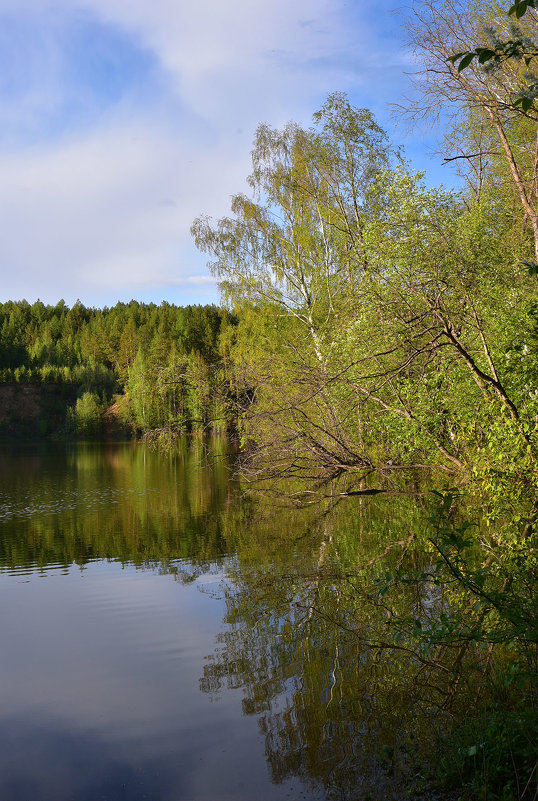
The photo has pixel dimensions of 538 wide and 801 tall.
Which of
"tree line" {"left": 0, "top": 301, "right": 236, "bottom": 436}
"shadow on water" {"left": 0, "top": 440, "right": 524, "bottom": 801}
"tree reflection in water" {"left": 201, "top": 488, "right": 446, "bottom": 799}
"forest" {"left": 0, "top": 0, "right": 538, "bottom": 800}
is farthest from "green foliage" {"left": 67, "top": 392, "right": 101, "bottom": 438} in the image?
"tree reflection in water" {"left": 201, "top": 488, "right": 446, "bottom": 799}

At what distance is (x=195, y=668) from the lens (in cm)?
717

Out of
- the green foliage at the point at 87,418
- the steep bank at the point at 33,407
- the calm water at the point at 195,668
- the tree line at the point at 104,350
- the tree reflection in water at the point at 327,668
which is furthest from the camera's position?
the steep bank at the point at 33,407

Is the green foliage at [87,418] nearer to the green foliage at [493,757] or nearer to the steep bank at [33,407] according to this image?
the steep bank at [33,407]

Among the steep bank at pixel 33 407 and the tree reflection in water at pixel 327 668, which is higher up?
the steep bank at pixel 33 407

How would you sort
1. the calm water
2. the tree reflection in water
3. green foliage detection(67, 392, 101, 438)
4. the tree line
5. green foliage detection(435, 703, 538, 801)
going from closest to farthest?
1. green foliage detection(435, 703, 538, 801)
2. the tree reflection in water
3. the calm water
4. the tree line
5. green foliage detection(67, 392, 101, 438)

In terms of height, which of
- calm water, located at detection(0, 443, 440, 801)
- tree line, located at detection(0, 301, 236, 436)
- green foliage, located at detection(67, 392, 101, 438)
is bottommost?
calm water, located at detection(0, 443, 440, 801)

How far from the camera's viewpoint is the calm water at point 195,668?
5.01 m

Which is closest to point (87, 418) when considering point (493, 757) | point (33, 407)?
point (33, 407)

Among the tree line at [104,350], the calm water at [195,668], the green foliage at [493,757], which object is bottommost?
the calm water at [195,668]

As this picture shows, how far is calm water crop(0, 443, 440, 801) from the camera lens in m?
5.01

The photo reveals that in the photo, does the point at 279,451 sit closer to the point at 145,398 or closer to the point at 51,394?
the point at 145,398

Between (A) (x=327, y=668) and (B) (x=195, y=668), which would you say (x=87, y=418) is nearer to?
(B) (x=195, y=668)

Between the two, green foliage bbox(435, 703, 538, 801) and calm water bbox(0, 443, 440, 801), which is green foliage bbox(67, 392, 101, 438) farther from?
green foliage bbox(435, 703, 538, 801)

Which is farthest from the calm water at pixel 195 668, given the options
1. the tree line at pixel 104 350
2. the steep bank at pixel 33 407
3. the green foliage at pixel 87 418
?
→ the steep bank at pixel 33 407
